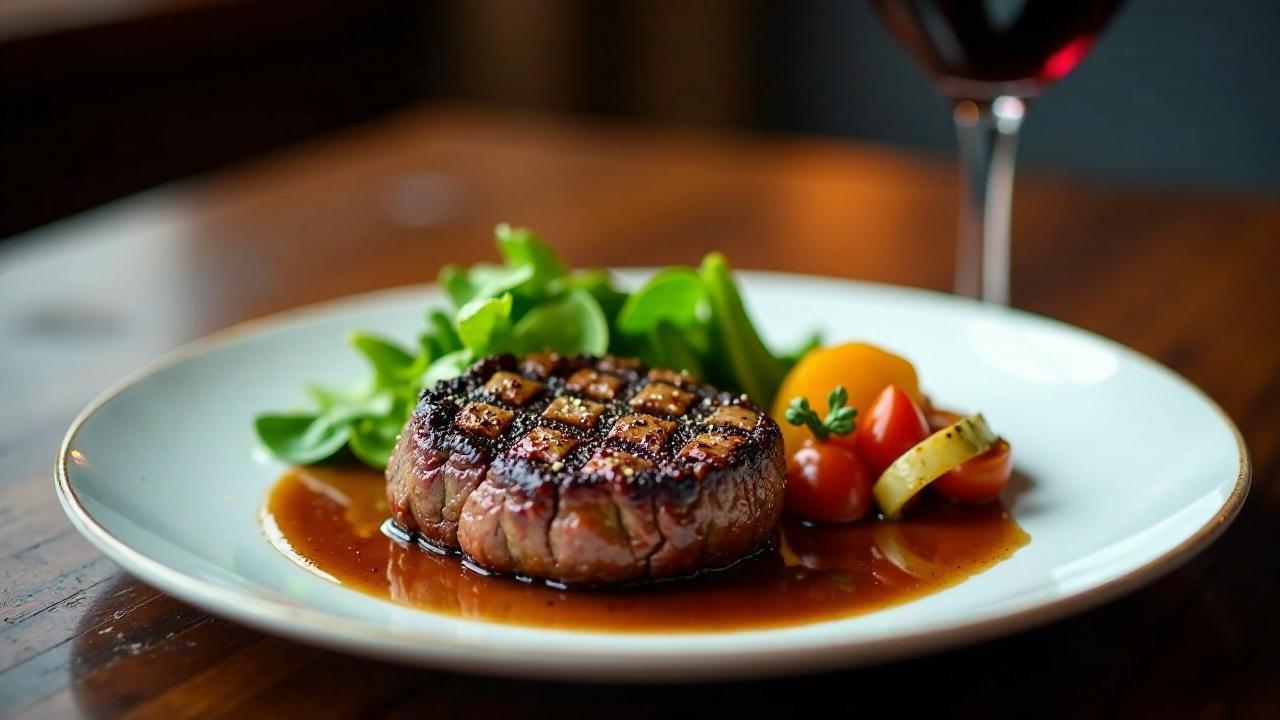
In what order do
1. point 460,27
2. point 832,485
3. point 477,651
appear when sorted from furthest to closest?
point 460,27 < point 832,485 < point 477,651

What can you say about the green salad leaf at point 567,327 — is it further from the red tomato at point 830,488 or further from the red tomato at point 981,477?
the red tomato at point 981,477

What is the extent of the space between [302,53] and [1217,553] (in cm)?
557

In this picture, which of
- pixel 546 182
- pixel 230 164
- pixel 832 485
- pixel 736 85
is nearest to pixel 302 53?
pixel 230 164

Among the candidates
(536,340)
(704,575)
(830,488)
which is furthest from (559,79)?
(704,575)

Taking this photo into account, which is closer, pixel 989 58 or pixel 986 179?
pixel 989 58

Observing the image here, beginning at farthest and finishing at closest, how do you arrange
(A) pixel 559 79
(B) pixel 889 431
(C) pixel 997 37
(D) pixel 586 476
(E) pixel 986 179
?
1. (A) pixel 559 79
2. (E) pixel 986 179
3. (C) pixel 997 37
4. (B) pixel 889 431
5. (D) pixel 586 476

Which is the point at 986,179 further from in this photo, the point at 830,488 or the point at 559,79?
the point at 559,79

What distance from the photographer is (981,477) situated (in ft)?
5.75

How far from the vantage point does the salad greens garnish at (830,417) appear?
1783 millimetres

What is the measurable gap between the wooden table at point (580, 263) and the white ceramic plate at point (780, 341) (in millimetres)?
80

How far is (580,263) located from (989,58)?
49.2 inches

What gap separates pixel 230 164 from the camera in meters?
5.90

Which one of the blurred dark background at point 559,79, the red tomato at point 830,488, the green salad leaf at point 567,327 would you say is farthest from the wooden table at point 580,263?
the blurred dark background at point 559,79

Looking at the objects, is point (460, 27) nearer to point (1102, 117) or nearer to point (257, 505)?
point (1102, 117)
